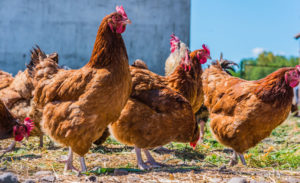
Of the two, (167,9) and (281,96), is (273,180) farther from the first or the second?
(167,9)

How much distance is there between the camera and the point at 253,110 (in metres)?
3.74

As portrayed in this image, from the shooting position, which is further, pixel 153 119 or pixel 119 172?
pixel 153 119

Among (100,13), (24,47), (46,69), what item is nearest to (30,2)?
(24,47)

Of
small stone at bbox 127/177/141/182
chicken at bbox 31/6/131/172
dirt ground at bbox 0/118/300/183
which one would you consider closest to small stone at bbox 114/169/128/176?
dirt ground at bbox 0/118/300/183

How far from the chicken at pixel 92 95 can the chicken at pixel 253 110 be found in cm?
155

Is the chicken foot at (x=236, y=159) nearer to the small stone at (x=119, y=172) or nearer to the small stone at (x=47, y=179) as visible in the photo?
the small stone at (x=119, y=172)

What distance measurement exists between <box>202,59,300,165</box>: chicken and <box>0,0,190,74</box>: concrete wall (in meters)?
6.02

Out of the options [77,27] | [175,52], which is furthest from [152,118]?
[77,27]

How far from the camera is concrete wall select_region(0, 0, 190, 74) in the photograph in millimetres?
9398

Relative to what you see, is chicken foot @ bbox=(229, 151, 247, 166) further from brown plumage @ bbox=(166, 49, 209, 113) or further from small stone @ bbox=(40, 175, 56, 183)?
small stone @ bbox=(40, 175, 56, 183)

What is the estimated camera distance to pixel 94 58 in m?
3.19

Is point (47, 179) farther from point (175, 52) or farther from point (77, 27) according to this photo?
point (77, 27)

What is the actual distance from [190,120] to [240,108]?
77 cm

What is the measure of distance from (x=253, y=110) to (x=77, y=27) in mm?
7384
